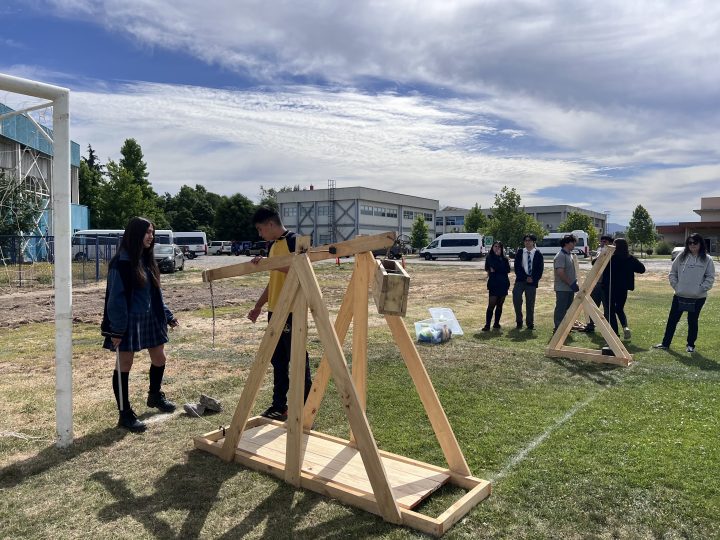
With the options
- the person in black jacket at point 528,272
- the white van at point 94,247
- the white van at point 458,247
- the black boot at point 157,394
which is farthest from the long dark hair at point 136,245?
the white van at point 458,247

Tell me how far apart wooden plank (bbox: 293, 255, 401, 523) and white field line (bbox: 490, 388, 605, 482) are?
999mm

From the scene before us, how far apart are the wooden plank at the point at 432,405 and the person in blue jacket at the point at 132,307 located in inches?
92.1

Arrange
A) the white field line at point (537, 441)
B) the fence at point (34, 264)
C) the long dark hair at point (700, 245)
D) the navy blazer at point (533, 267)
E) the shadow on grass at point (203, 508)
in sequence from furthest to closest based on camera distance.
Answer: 1. the fence at point (34, 264)
2. the navy blazer at point (533, 267)
3. the long dark hair at point (700, 245)
4. the white field line at point (537, 441)
5. the shadow on grass at point (203, 508)

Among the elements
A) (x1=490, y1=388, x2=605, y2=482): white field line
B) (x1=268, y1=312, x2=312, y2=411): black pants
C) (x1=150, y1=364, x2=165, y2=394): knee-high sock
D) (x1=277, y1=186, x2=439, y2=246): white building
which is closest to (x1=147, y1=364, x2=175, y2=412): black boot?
(x1=150, y1=364, x2=165, y2=394): knee-high sock

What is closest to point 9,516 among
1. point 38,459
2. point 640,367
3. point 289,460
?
point 38,459

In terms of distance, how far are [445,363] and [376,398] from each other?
6.20 ft

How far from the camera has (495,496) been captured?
354 cm

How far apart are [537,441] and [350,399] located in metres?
2.05

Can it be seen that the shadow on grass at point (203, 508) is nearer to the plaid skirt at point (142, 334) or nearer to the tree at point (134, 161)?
the plaid skirt at point (142, 334)

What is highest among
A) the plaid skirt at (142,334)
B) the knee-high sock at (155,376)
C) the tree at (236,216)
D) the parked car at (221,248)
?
the tree at (236,216)

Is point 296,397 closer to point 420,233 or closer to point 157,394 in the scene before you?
point 157,394

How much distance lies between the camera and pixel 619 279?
9.42 m

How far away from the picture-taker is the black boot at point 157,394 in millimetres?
5070

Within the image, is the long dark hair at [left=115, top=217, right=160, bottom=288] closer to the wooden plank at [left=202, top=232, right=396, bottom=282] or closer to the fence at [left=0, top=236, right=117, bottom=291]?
the wooden plank at [left=202, top=232, right=396, bottom=282]
